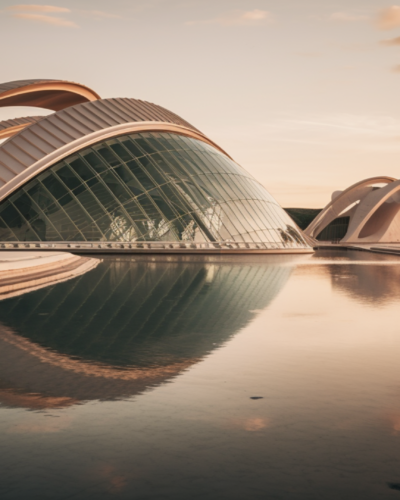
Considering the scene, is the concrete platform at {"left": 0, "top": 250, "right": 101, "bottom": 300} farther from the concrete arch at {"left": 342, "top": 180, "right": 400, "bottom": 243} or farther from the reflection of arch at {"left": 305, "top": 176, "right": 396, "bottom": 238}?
the reflection of arch at {"left": 305, "top": 176, "right": 396, "bottom": 238}

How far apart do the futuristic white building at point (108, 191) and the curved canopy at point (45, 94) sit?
8cm

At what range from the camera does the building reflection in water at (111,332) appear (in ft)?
20.0

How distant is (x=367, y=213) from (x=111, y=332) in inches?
2784

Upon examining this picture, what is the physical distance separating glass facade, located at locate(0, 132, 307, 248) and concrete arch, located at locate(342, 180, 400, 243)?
130ft

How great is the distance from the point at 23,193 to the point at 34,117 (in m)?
11.5

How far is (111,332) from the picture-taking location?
926 centimetres

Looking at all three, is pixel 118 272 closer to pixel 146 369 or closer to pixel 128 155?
pixel 146 369

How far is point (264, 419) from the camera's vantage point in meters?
5.00

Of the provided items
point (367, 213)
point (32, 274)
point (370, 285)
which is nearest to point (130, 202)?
point (32, 274)

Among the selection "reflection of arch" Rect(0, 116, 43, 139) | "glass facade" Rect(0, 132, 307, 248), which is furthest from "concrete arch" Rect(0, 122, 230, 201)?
"reflection of arch" Rect(0, 116, 43, 139)

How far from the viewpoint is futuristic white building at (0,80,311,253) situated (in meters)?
35.6

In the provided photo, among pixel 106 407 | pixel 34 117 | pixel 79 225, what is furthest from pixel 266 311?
pixel 34 117

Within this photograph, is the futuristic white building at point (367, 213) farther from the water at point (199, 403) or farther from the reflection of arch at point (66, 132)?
the water at point (199, 403)

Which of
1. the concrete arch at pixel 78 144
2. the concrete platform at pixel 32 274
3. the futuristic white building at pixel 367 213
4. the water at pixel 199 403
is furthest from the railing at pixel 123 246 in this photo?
the futuristic white building at pixel 367 213
